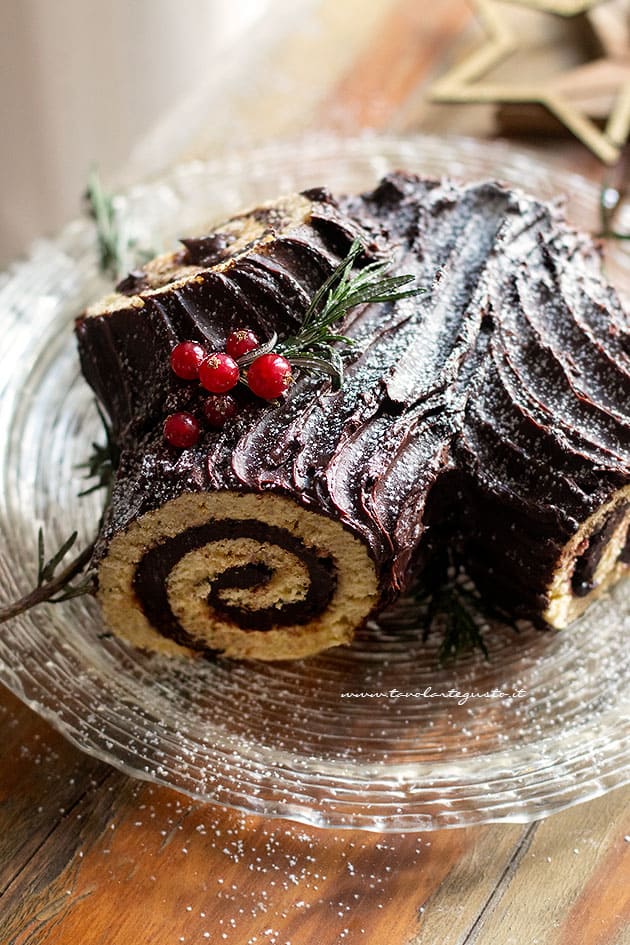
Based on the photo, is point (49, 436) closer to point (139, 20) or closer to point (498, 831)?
point (498, 831)

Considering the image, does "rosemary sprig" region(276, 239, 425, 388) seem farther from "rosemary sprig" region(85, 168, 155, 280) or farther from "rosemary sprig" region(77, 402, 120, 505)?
"rosemary sprig" region(85, 168, 155, 280)

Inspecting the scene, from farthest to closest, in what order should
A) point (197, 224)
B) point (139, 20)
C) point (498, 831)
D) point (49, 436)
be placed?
point (139, 20), point (197, 224), point (49, 436), point (498, 831)

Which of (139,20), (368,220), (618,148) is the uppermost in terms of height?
(139,20)

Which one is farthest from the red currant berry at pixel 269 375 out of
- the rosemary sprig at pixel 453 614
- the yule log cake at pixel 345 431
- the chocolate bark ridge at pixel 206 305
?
the rosemary sprig at pixel 453 614

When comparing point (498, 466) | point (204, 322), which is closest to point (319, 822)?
point (498, 466)

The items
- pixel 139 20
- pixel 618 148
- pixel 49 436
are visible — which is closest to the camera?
pixel 49 436

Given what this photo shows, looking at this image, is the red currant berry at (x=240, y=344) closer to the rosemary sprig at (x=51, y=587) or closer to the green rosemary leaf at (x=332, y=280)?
the green rosemary leaf at (x=332, y=280)

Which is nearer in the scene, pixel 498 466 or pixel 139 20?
pixel 498 466

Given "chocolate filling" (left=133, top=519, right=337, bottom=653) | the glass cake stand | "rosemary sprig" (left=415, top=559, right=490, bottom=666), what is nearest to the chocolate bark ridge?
"chocolate filling" (left=133, top=519, right=337, bottom=653)

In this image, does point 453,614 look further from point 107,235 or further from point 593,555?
point 107,235
